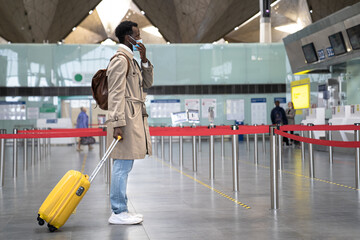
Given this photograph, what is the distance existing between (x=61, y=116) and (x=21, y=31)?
1294 centimetres

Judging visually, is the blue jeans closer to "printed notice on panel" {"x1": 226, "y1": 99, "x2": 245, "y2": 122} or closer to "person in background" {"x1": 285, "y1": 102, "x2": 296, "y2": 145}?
"person in background" {"x1": 285, "y1": 102, "x2": 296, "y2": 145}

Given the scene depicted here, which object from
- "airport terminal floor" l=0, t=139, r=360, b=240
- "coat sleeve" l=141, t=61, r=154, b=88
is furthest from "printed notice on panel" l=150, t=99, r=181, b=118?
"coat sleeve" l=141, t=61, r=154, b=88

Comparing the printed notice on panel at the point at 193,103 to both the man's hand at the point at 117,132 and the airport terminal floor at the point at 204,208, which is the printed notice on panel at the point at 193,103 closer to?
the airport terminal floor at the point at 204,208

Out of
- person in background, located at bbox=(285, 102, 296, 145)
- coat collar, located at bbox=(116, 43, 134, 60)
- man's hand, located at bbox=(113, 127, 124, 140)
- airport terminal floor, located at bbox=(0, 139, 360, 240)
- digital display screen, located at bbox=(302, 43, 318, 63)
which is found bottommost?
airport terminal floor, located at bbox=(0, 139, 360, 240)

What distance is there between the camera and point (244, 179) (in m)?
9.23

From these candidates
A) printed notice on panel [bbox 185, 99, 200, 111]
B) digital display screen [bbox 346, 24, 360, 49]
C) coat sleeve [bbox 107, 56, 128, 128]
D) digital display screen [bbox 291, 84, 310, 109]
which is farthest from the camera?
printed notice on panel [bbox 185, 99, 200, 111]

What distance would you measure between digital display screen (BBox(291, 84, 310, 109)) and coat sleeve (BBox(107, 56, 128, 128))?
1606 centimetres

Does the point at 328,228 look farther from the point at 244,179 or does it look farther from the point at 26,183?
the point at 26,183

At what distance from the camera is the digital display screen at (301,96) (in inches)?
792

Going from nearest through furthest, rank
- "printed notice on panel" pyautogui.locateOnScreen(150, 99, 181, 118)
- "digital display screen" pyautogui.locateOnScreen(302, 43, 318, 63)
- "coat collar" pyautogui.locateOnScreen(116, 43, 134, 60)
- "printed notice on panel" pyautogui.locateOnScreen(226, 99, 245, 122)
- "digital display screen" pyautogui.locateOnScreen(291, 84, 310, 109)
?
"coat collar" pyautogui.locateOnScreen(116, 43, 134, 60) → "digital display screen" pyautogui.locateOnScreen(302, 43, 318, 63) → "digital display screen" pyautogui.locateOnScreen(291, 84, 310, 109) → "printed notice on panel" pyautogui.locateOnScreen(150, 99, 181, 118) → "printed notice on panel" pyautogui.locateOnScreen(226, 99, 245, 122)

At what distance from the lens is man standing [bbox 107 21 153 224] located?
4.98 metres

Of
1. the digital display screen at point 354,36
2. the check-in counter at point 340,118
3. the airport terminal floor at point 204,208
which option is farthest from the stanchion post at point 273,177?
the digital display screen at point 354,36

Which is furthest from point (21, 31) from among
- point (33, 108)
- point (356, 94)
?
point (356, 94)

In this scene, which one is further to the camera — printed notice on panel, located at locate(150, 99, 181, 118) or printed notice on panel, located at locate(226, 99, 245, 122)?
printed notice on panel, located at locate(226, 99, 245, 122)
